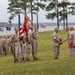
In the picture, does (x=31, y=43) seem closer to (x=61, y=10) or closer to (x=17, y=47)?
(x=17, y=47)

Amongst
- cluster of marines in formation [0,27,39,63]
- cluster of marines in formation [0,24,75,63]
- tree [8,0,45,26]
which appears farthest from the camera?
tree [8,0,45,26]

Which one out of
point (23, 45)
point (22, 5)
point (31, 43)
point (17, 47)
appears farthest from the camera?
point (22, 5)

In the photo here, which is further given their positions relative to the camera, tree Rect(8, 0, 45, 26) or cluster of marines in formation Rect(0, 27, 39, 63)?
tree Rect(8, 0, 45, 26)

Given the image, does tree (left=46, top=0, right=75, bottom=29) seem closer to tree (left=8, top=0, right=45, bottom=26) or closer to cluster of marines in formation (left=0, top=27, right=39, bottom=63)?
tree (left=8, top=0, right=45, bottom=26)

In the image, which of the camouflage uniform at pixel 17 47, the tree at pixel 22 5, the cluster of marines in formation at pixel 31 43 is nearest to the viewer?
the cluster of marines in formation at pixel 31 43

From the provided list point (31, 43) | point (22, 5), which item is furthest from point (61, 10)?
point (31, 43)

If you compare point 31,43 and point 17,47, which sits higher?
point 31,43

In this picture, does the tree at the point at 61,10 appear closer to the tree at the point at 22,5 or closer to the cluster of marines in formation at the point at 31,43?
the tree at the point at 22,5

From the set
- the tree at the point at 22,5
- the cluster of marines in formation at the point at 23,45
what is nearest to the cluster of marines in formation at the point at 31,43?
the cluster of marines in formation at the point at 23,45

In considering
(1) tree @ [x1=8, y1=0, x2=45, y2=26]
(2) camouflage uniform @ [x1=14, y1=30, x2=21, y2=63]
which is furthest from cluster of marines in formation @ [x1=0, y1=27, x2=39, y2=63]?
(1) tree @ [x1=8, y1=0, x2=45, y2=26]

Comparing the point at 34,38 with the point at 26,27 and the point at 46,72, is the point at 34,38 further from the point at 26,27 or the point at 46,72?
the point at 46,72

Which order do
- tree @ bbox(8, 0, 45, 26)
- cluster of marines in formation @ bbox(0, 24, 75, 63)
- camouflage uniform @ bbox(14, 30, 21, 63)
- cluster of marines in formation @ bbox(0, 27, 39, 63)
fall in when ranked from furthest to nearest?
1. tree @ bbox(8, 0, 45, 26)
2. cluster of marines in formation @ bbox(0, 27, 39, 63)
3. camouflage uniform @ bbox(14, 30, 21, 63)
4. cluster of marines in formation @ bbox(0, 24, 75, 63)

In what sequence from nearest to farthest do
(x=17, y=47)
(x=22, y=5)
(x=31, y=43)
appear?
(x=17, y=47), (x=31, y=43), (x=22, y=5)

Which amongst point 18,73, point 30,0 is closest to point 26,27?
point 18,73
